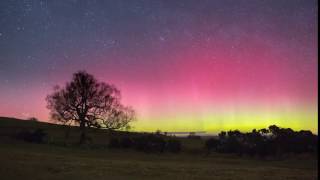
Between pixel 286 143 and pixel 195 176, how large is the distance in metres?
31.0

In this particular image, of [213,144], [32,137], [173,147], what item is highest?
[32,137]

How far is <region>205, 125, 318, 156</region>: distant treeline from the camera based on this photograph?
54.2 meters

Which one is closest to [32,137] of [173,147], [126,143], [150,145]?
[126,143]

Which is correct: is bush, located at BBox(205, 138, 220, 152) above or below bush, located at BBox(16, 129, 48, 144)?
below

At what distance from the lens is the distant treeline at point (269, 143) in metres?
54.2

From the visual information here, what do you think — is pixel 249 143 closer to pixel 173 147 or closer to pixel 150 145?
pixel 173 147

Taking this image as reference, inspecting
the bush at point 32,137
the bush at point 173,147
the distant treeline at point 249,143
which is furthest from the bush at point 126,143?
the bush at point 32,137

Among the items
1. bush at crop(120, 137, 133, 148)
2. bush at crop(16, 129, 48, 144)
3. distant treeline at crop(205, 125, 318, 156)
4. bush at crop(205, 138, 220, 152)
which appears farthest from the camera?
bush at crop(205, 138, 220, 152)

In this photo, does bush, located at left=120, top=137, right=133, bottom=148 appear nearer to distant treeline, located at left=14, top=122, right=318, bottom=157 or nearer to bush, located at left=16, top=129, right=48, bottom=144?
distant treeline, located at left=14, top=122, right=318, bottom=157

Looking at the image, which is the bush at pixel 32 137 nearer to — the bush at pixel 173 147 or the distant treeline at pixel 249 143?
the distant treeline at pixel 249 143

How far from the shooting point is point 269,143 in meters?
54.7

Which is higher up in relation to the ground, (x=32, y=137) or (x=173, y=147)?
(x=32, y=137)

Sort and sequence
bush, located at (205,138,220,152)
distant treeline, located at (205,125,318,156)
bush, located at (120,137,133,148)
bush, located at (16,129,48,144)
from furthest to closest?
bush, located at (205,138,220,152) < bush, located at (120,137,133,148) < bush, located at (16,129,48,144) < distant treeline, located at (205,125,318,156)

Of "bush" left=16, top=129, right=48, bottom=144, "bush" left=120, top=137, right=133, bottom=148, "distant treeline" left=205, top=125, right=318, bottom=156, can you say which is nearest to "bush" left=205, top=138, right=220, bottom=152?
"distant treeline" left=205, top=125, right=318, bottom=156
